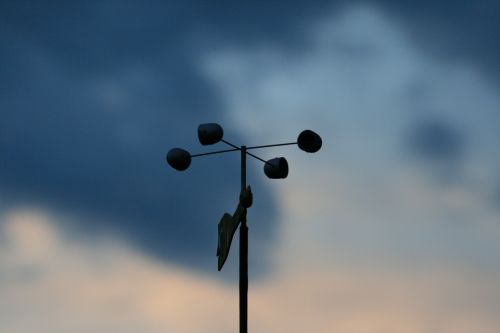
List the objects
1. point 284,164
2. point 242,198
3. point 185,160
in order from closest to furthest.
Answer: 1. point 242,198
2. point 284,164
3. point 185,160

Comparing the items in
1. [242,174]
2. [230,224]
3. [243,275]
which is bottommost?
[243,275]

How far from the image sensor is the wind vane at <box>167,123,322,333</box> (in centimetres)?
1572

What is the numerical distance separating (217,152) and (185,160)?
0.72 meters

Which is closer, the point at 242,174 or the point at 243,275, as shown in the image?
the point at 243,275

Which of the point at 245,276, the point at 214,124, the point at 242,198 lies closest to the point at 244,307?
the point at 245,276

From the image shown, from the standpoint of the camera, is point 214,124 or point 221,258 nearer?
point 221,258

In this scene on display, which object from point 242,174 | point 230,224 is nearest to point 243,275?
point 230,224

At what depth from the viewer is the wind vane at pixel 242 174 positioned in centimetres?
1572

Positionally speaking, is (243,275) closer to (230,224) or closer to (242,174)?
(230,224)

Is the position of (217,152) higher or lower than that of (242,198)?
higher

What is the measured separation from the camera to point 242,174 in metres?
17.4

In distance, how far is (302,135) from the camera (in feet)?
58.5

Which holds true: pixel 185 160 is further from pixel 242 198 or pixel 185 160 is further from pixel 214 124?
pixel 242 198

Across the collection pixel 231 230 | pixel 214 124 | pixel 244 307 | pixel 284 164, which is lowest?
pixel 244 307
